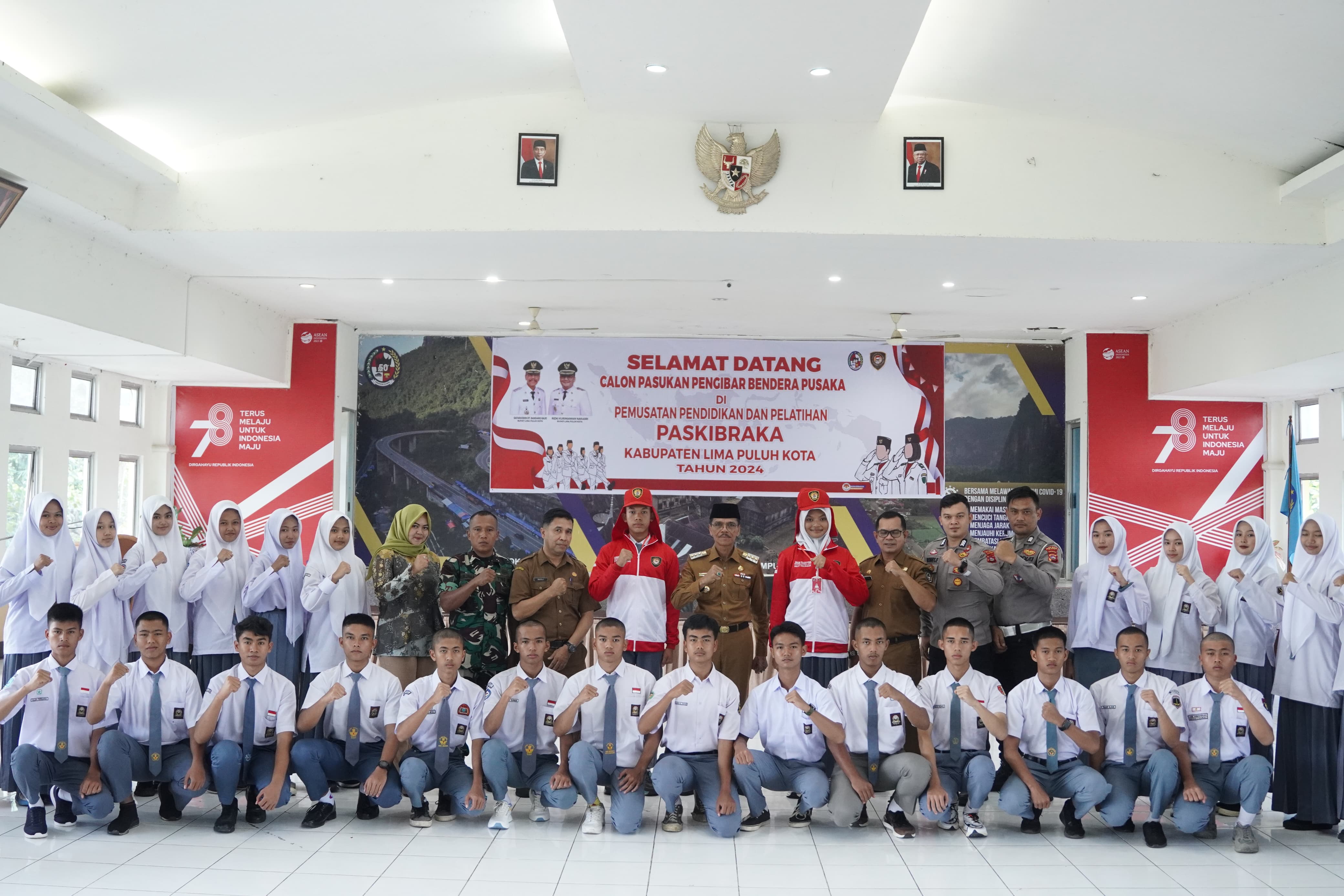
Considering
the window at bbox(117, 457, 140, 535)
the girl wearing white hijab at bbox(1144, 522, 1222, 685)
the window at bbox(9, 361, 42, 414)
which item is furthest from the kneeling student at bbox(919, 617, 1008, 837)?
the window at bbox(117, 457, 140, 535)

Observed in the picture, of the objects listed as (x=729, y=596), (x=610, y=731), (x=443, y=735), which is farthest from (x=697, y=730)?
(x=443, y=735)

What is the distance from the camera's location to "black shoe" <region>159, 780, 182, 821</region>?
4594mm

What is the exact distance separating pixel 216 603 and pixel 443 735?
5.63 ft

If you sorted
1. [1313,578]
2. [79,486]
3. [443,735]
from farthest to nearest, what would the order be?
[79,486]
[1313,578]
[443,735]

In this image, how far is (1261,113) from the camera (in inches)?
202

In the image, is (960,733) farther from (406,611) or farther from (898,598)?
(406,611)

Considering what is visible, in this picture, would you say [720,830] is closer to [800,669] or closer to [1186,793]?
[800,669]

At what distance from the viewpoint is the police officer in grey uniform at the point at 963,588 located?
5203 mm

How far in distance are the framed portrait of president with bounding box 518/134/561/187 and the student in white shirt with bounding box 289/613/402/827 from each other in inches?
98.4

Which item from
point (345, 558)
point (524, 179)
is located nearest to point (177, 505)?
point (345, 558)

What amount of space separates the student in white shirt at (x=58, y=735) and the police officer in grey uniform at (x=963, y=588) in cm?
385

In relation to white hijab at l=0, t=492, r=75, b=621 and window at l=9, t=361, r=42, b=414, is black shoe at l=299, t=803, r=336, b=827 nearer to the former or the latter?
white hijab at l=0, t=492, r=75, b=621

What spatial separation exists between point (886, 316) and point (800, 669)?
4.06 metres

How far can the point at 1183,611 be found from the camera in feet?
17.8
